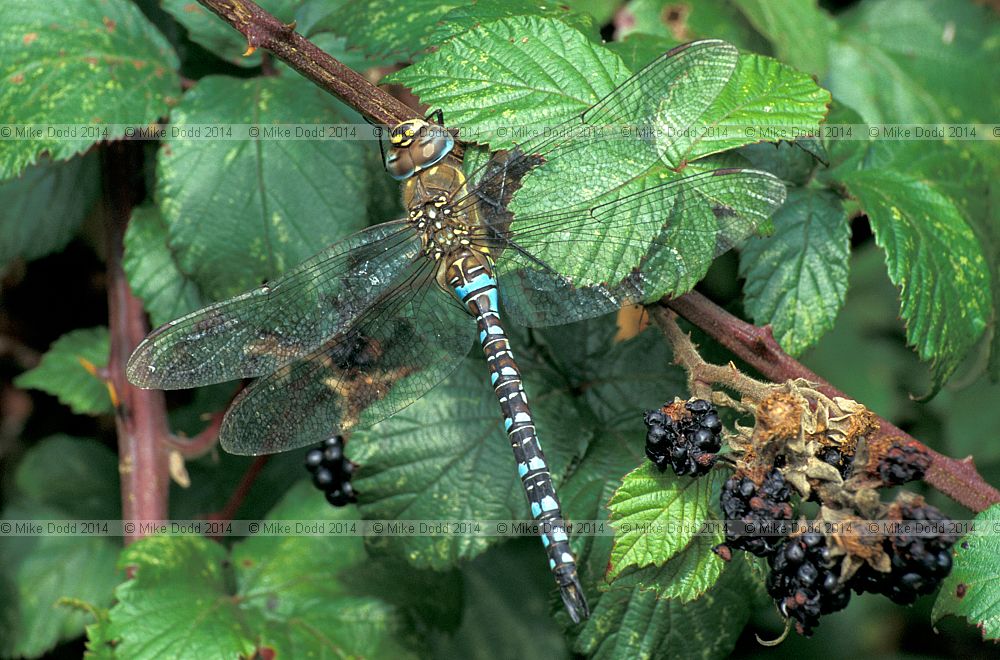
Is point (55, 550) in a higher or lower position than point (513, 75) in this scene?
lower

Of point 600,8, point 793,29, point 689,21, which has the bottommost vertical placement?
point 793,29

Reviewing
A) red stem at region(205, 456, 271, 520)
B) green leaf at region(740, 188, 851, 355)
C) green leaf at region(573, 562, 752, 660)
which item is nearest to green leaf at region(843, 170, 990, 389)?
green leaf at region(740, 188, 851, 355)

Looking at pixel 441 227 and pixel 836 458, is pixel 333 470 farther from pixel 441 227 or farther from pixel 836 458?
pixel 836 458

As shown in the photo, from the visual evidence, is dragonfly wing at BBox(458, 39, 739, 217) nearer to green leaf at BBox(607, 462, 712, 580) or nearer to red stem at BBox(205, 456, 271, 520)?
green leaf at BBox(607, 462, 712, 580)

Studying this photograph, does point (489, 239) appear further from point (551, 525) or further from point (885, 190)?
point (885, 190)

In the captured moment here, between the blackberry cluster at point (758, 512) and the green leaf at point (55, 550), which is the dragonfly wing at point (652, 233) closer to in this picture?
the blackberry cluster at point (758, 512)

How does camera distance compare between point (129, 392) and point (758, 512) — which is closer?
point (758, 512)

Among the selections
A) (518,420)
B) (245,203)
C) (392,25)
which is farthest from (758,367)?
(245,203)

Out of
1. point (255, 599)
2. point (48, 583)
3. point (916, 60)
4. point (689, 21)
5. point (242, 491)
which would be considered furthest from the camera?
point (916, 60)
